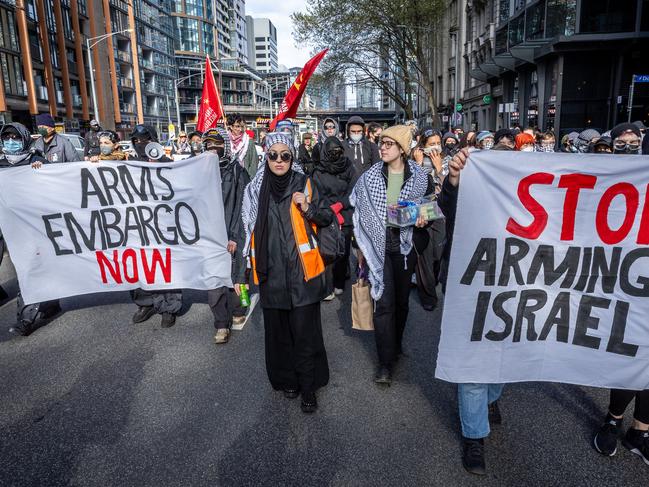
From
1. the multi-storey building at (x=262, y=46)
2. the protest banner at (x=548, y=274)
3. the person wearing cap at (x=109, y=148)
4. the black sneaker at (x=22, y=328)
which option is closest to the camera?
the protest banner at (x=548, y=274)

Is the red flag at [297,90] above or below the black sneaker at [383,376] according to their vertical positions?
above

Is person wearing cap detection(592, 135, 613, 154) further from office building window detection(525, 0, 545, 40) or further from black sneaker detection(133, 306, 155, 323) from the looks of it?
office building window detection(525, 0, 545, 40)

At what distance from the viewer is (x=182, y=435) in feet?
10.9

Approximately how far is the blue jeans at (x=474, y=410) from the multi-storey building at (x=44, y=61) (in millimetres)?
36184

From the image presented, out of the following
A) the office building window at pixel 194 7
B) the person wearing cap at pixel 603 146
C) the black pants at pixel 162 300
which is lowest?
the black pants at pixel 162 300

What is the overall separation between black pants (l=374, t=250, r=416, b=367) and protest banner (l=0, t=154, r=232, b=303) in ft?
5.70

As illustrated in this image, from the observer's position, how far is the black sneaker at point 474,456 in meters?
2.87

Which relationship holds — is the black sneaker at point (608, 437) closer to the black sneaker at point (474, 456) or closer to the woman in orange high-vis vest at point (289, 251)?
the black sneaker at point (474, 456)

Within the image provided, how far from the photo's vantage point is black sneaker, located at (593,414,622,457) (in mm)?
3010

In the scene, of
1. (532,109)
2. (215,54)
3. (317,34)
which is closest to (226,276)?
(532,109)

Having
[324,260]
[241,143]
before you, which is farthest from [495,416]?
[241,143]

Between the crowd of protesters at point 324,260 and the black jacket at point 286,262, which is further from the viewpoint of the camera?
the black jacket at point 286,262

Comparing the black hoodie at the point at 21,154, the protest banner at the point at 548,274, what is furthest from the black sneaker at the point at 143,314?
the protest banner at the point at 548,274

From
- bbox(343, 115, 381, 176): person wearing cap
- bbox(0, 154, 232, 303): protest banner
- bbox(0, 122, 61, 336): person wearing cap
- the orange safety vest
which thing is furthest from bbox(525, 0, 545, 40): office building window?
the orange safety vest
